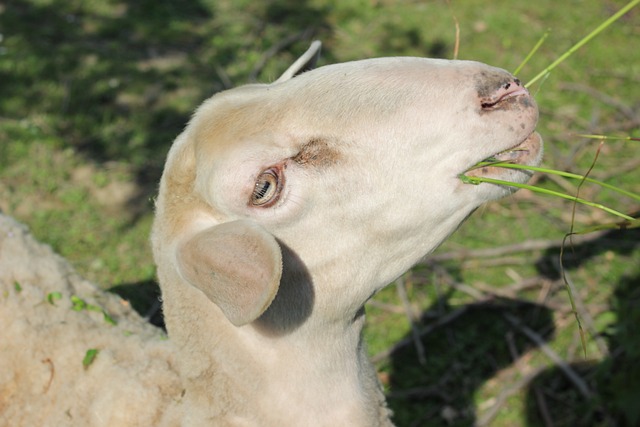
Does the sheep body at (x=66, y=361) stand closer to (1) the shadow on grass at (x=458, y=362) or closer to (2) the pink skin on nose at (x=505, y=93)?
(2) the pink skin on nose at (x=505, y=93)

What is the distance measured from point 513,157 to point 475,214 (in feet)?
10.5

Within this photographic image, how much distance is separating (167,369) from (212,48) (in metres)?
5.90

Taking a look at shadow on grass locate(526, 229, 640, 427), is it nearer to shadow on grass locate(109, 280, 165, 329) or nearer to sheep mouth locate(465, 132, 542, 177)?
sheep mouth locate(465, 132, 542, 177)

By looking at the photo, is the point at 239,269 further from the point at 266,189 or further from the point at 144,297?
the point at 144,297

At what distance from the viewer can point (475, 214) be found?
566 centimetres

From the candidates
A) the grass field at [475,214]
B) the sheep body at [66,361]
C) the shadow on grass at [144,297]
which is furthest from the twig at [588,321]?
the sheep body at [66,361]

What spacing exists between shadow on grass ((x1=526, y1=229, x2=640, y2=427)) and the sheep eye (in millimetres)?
2536

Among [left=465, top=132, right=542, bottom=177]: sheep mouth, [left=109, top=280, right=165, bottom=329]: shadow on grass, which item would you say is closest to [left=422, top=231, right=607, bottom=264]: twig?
[left=109, top=280, right=165, bottom=329]: shadow on grass

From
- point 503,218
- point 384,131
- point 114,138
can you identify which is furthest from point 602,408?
point 114,138

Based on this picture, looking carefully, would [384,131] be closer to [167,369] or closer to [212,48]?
[167,369]

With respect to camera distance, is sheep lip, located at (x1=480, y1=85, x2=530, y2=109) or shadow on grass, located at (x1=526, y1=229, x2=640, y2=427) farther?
shadow on grass, located at (x1=526, y1=229, x2=640, y2=427)

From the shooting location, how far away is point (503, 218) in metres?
6.39

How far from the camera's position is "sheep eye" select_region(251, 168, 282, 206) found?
247 cm

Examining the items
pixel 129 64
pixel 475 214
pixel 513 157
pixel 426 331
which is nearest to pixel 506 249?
pixel 475 214
